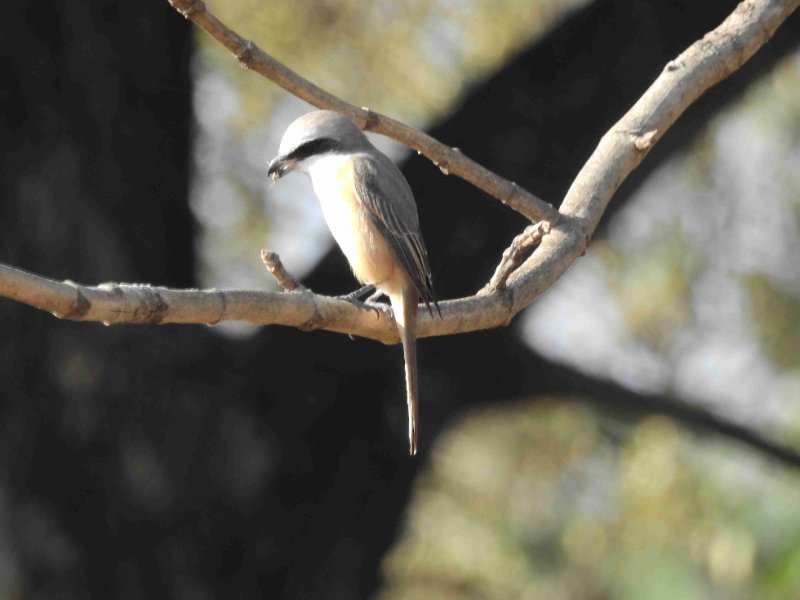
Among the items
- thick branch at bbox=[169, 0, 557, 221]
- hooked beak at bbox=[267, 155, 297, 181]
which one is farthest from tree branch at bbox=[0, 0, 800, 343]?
hooked beak at bbox=[267, 155, 297, 181]

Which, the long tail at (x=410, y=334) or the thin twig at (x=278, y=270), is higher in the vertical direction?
the long tail at (x=410, y=334)

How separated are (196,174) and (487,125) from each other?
1.72 meters

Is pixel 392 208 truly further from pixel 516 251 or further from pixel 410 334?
pixel 516 251

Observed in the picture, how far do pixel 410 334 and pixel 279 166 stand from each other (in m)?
1.17

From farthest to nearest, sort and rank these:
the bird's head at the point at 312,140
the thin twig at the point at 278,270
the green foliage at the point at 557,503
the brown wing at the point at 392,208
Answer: the green foliage at the point at 557,503
the bird's head at the point at 312,140
the brown wing at the point at 392,208
the thin twig at the point at 278,270

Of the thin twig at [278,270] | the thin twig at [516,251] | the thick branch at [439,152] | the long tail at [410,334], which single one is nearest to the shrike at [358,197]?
the long tail at [410,334]

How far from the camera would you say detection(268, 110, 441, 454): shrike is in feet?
14.4

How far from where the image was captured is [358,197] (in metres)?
4.50

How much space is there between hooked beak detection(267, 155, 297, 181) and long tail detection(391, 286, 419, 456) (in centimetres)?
78

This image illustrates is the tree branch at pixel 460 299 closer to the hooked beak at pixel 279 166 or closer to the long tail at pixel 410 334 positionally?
the long tail at pixel 410 334

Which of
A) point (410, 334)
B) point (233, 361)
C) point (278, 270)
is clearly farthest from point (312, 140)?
point (233, 361)

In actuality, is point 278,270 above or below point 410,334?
below

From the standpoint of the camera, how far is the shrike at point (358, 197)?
4375 mm

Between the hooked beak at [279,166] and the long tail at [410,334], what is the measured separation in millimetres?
783
